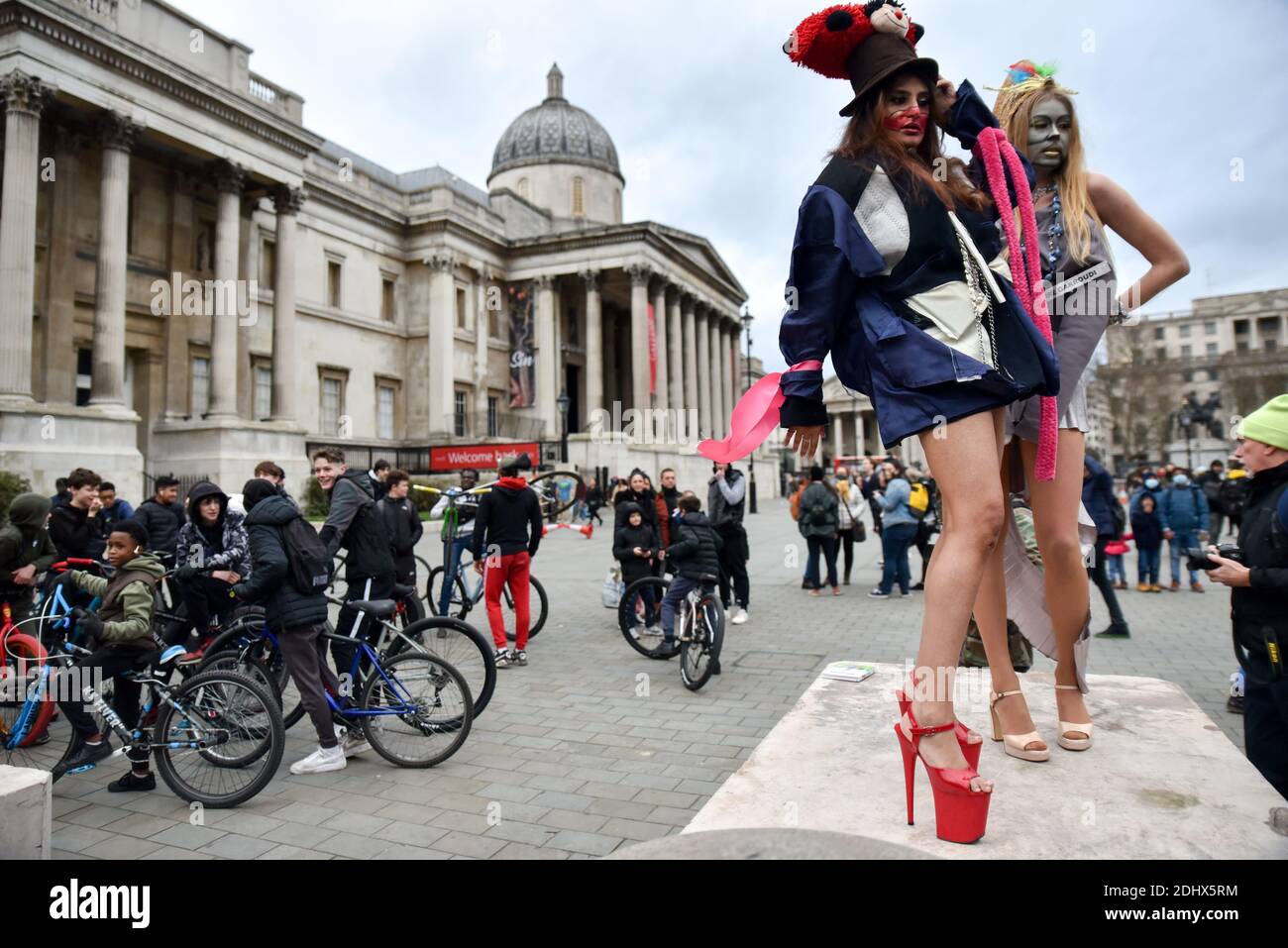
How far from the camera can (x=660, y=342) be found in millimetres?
44812

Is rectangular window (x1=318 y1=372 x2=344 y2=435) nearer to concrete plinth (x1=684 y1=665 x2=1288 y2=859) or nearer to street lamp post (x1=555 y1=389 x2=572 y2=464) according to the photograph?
street lamp post (x1=555 y1=389 x2=572 y2=464)

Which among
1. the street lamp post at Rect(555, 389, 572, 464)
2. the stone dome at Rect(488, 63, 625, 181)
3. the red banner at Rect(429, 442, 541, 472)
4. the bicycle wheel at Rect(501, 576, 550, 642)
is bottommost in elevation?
the bicycle wheel at Rect(501, 576, 550, 642)

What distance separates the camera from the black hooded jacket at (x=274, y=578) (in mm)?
4961

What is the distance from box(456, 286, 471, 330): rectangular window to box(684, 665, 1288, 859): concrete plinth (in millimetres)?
39189

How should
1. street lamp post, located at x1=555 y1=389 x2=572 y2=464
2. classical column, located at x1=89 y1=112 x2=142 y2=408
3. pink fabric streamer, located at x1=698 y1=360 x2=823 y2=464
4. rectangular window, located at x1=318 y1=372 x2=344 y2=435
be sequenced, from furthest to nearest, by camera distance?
rectangular window, located at x1=318 y1=372 x2=344 y2=435, street lamp post, located at x1=555 y1=389 x2=572 y2=464, classical column, located at x1=89 y1=112 x2=142 y2=408, pink fabric streamer, located at x1=698 y1=360 x2=823 y2=464

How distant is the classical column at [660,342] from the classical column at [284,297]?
20.1 metres

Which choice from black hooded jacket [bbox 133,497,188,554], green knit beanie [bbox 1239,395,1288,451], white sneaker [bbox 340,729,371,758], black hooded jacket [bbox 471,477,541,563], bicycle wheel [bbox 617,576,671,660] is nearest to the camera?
green knit beanie [bbox 1239,395,1288,451]

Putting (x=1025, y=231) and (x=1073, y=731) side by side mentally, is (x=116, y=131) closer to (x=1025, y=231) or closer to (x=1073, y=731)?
(x=1025, y=231)

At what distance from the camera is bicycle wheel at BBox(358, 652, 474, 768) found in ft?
17.5

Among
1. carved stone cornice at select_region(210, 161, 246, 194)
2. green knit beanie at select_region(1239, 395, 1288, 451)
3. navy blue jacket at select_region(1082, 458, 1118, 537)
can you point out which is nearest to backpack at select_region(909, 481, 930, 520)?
navy blue jacket at select_region(1082, 458, 1118, 537)

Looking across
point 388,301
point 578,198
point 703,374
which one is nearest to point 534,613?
point 388,301

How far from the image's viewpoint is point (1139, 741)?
290 centimetres
